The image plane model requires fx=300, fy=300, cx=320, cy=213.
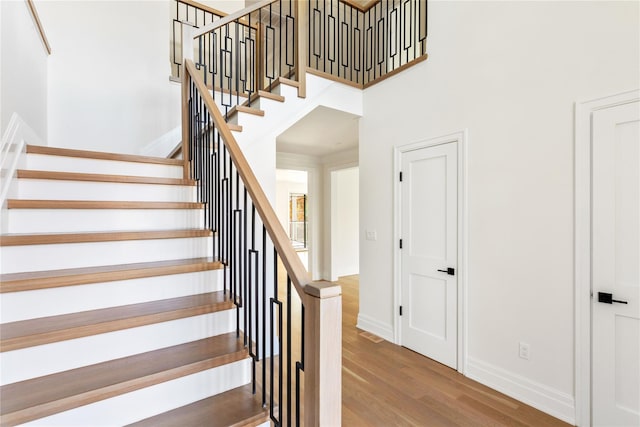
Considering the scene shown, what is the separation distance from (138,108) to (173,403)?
142 inches

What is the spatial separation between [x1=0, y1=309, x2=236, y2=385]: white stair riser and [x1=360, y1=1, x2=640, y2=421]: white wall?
2044 millimetres

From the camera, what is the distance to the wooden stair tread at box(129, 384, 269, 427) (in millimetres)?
1296

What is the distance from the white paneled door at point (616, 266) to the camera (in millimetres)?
1758

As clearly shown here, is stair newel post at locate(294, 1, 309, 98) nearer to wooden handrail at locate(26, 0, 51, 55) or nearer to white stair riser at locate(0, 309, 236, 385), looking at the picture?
wooden handrail at locate(26, 0, 51, 55)

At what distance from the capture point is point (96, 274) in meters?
1.56

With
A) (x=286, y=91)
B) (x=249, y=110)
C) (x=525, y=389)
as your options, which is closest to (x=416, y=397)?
(x=525, y=389)

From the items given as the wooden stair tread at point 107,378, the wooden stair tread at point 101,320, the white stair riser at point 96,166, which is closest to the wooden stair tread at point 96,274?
the wooden stair tread at point 101,320

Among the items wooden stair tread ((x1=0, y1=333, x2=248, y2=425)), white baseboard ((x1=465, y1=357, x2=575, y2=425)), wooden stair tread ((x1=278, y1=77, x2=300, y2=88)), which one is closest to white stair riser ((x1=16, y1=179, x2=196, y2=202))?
wooden stair tread ((x1=0, y1=333, x2=248, y2=425))

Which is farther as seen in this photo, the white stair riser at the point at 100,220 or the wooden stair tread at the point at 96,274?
the white stair riser at the point at 100,220

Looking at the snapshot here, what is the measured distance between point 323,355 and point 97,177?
79.2 inches

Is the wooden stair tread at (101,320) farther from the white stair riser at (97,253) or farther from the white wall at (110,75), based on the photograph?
the white wall at (110,75)

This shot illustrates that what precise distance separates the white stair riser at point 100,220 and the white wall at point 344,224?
414cm

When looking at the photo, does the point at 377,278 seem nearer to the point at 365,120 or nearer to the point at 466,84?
the point at 365,120

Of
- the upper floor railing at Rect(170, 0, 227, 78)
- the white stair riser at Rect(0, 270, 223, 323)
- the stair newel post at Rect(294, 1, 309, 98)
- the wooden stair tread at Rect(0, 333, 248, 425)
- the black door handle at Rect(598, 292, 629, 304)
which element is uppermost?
the upper floor railing at Rect(170, 0, 227, 78)
